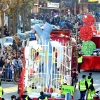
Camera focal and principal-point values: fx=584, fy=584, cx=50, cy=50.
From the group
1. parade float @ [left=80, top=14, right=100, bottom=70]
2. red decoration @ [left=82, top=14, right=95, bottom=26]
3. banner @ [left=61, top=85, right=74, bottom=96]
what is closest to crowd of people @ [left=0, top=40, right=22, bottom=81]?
parade float @ [left=80, top=14, right=100, bottom=70]

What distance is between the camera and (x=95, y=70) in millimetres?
33000

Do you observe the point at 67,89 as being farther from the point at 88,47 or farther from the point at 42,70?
the point at 88,47

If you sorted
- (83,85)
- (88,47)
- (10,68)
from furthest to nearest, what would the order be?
(88,47)
(10,68)
(83,85)

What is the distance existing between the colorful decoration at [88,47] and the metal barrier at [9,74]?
6112 mm

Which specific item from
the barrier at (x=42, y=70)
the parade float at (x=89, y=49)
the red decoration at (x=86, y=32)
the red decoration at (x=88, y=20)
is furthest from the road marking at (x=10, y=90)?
Result: the red decoration at (x=88, y=20)

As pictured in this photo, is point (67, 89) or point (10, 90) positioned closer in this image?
point (67, 89)

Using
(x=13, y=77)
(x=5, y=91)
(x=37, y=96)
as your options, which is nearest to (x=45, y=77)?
(x=37, y=96)

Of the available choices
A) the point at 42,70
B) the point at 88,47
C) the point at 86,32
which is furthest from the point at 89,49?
the point at 42,70

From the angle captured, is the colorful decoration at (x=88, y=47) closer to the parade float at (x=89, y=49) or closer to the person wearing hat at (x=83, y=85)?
the parade float at (x=89, y=49)

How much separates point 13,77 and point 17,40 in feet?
30.1

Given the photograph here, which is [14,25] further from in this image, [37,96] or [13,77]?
[37,96]

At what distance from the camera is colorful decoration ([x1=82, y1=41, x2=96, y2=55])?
32.8m

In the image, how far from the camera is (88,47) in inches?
1297

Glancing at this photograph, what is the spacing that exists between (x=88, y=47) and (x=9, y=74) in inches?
265
